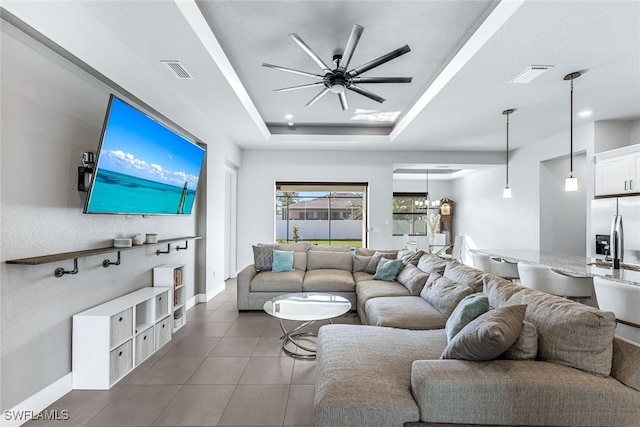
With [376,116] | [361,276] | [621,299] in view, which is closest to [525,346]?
[621,299]

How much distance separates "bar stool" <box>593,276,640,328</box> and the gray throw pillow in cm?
381

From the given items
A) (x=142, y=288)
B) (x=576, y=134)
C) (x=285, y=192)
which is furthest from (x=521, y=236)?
(x=142, y=288)

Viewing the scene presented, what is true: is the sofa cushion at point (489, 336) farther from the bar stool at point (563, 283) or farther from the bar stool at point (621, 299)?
the bar stool at point (563, 283)

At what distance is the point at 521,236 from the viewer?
670cm

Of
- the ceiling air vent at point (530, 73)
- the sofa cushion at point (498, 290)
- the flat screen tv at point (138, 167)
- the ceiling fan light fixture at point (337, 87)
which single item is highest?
the ceiling air vent at point (530, 73)

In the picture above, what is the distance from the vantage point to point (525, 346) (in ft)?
5.42

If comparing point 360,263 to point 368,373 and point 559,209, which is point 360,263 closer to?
point 368,373

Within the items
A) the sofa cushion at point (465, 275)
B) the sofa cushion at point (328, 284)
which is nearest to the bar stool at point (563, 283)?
the sofa cushion at point (465, 275)

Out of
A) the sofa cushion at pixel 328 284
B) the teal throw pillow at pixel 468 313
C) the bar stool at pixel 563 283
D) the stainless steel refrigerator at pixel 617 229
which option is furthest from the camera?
the sofa cushion at pixel 328 284

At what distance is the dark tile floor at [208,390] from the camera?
2051 millimetres

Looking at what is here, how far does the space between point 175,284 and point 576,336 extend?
366cm

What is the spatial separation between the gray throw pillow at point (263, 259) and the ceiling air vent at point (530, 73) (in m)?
3.80

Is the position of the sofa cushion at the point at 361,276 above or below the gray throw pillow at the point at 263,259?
below

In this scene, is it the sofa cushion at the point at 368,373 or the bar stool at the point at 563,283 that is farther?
the bar stool at the point at 563,283
